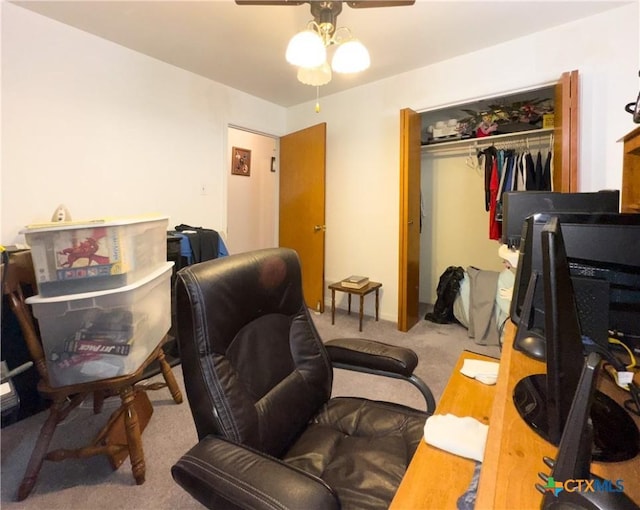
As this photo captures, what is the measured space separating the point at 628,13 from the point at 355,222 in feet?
8.03

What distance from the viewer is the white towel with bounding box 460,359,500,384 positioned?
980 millimetres

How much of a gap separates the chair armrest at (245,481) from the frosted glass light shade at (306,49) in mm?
1624

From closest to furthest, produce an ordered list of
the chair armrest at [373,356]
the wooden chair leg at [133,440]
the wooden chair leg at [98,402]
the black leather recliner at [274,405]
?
the black leather recliner at [274,405] < the chair armrest at [373,356] < the wooden chair leg at [133,440] < the wooden chair leg at [98,402]

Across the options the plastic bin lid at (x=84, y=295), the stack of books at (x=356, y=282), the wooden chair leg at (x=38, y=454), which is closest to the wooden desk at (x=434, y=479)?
the plastic bin lid at (x=84, y=295)

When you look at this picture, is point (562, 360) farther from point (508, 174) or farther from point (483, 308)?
point (508, 174)

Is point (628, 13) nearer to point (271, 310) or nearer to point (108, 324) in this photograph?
point (271, 310)

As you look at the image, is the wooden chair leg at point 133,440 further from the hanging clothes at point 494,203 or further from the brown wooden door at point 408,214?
the hanging clothes at point 494,203

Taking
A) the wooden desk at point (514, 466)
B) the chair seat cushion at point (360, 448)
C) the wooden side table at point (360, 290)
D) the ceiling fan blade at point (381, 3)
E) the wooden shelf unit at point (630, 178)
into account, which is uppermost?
the ceiling fan blade at point (381, 3)

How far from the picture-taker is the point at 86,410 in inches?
74.3

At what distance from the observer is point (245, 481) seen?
63 centimetres

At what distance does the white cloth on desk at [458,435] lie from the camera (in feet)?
2.29

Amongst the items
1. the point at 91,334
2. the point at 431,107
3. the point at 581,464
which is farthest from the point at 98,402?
the point at 431,107

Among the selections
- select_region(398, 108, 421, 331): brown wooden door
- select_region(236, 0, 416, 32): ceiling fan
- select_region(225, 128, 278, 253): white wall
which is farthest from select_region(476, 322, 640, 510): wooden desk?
select_region(225, 128, 278, 253): white wall

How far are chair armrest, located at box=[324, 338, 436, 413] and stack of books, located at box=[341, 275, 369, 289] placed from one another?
6.08ft
